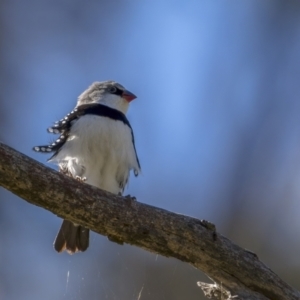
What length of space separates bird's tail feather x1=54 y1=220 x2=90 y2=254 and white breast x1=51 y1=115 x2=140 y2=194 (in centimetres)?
34

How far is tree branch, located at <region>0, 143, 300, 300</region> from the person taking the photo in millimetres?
3605

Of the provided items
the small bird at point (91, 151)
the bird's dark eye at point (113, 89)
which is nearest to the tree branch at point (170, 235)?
the small bird at point (91, 151)

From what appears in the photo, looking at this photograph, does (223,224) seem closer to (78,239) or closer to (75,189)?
(78,239)

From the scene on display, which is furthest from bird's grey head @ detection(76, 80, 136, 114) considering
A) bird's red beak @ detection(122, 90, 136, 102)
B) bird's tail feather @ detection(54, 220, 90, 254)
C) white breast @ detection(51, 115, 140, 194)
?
bird's tail feather @ detection(54, 220, 90, 254)

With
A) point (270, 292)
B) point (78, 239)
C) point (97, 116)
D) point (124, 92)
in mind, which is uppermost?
point (124, 92)

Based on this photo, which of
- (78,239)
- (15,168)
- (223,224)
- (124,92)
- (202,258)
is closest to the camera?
(15,168)

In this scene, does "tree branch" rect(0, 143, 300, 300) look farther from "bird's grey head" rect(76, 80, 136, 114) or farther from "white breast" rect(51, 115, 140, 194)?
"bird's grey head" rect(76, 80, 136, 114)

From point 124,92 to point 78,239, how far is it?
119cm

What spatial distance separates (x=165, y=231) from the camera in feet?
12.2

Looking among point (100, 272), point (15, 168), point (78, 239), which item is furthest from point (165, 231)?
point (100, 272)

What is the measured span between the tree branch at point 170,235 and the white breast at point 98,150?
121 centimetres

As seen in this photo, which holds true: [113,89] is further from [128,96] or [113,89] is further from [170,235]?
[170,235]

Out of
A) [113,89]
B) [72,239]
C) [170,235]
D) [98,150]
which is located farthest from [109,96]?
[170,235]

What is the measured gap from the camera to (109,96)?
562cm
